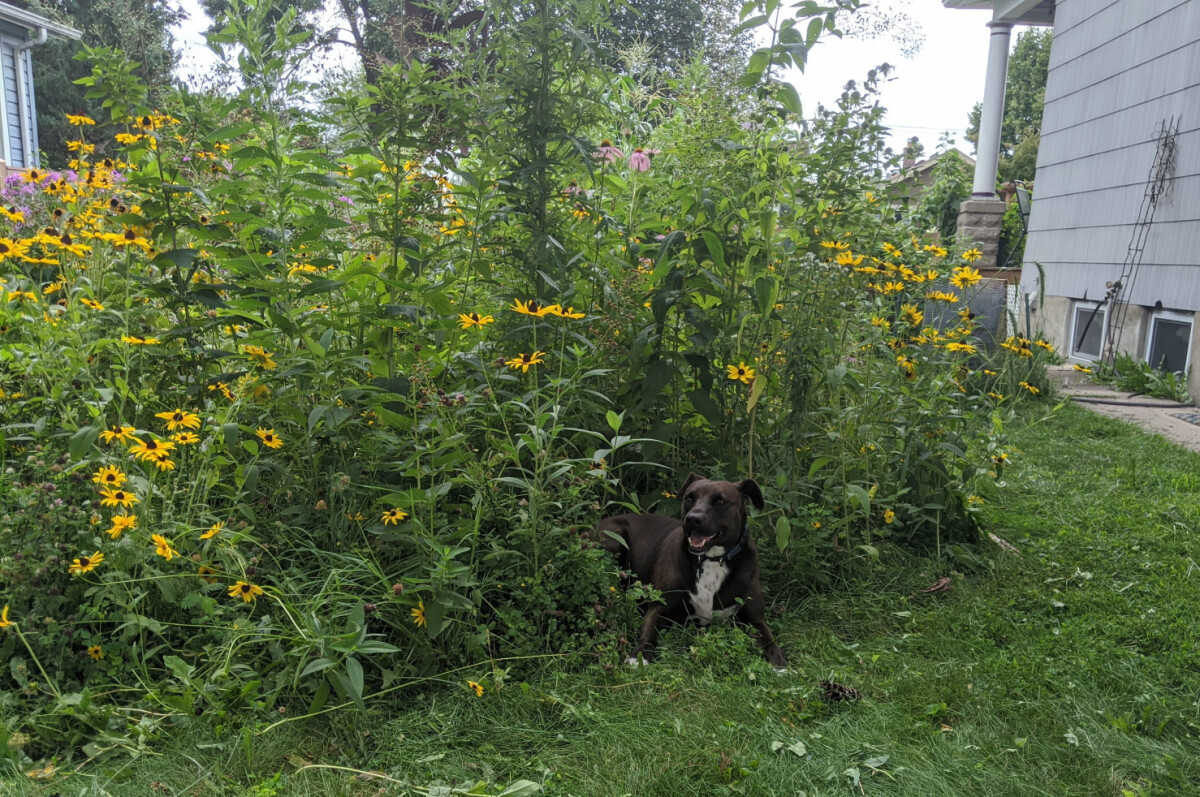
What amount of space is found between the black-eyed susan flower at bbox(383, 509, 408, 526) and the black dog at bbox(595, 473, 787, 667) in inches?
26.4

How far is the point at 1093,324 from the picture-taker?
30.9ft

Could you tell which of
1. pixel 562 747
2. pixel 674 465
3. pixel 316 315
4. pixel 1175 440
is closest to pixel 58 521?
pixel 316 315

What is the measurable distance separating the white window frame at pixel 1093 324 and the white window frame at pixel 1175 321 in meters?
0.60

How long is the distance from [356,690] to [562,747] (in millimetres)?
523

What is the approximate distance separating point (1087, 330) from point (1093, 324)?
3.5 inches

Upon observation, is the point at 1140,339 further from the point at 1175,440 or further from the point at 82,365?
the point at 82,365

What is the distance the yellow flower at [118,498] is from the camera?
7.36 ft

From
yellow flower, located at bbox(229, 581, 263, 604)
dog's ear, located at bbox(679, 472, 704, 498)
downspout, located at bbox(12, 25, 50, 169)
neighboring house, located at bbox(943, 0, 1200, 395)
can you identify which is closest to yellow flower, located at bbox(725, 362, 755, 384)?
dog's ear, located at bbox(679, 472, 704, 498)

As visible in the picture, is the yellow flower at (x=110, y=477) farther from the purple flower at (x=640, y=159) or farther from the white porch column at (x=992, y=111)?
the white porch column at (x=992, y=111)

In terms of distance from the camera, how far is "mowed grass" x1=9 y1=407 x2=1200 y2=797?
205 centimetres

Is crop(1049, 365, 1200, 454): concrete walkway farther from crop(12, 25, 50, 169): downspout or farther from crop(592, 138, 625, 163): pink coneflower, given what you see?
crop(12, 25, 50, 169): downspout

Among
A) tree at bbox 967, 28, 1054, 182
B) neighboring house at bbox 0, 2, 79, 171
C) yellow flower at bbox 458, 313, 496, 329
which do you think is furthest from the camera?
tree at bbox 967, 28, 1054, 182

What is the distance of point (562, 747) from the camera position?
2213 mm

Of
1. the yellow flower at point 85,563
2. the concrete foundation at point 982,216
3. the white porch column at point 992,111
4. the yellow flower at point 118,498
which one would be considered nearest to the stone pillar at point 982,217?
the concrete foundation at point 982,216
